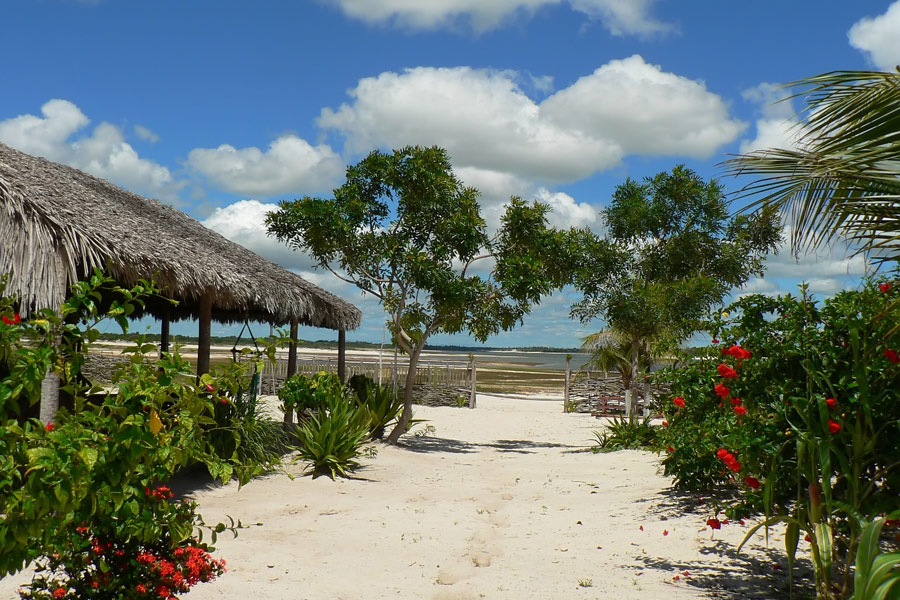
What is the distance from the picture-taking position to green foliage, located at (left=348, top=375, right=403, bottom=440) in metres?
11.9

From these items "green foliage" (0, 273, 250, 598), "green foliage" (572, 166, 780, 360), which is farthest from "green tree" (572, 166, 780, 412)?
"green foliage" (0, 273, 250, 598)

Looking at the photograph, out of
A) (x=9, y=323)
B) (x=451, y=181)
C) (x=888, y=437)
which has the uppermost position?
(x=451, y=181)

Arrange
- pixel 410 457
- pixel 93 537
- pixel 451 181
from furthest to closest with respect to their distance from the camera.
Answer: pixel 451 181 → pixel 410 457 → pixel 93 537

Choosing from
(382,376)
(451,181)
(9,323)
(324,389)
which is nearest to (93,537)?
(9,323)

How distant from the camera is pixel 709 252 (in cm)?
1812

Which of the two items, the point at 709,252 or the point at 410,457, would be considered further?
the point at 709,252

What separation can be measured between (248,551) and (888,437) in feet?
13.6

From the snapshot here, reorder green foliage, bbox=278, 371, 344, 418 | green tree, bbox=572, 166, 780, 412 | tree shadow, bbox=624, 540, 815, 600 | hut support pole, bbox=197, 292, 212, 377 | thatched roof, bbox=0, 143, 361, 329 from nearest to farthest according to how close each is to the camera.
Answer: tree shadow, bbox=624, 540, 815, 600, thatched roof, bbox=0, 143, 361, 329, hut support pole, bbox=197, 292, 212, 377, green foliage, bbox=278, 371, 344, 418, green tree, bbox=572, 166, 780, 412

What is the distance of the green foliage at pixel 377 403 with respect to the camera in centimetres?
1188

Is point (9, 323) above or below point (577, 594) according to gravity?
above

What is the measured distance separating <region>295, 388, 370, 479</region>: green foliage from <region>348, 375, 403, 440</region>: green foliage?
205 cm

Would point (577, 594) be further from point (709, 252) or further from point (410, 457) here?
point (709, 252)

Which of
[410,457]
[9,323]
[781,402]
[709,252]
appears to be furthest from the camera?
[709,252]

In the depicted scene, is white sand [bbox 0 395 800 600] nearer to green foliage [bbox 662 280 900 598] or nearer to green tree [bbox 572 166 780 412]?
green foliage [bbox 662 280 900 598]
